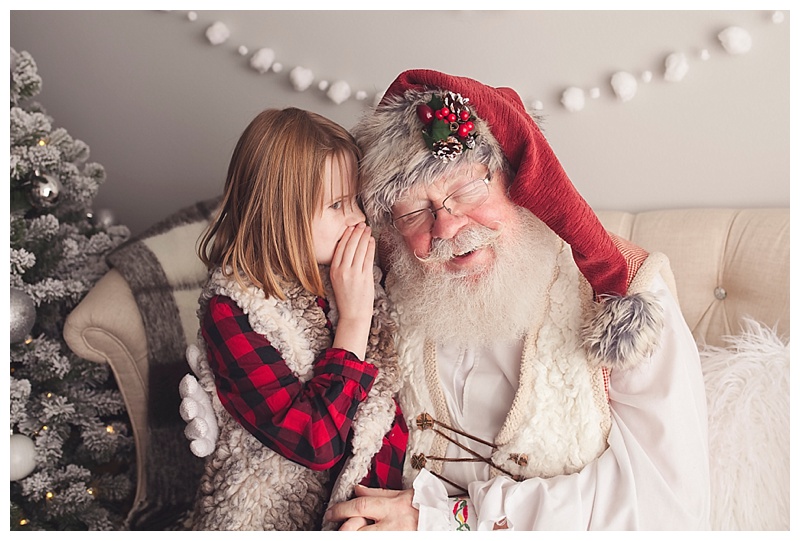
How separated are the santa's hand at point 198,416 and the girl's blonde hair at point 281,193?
0.26 m

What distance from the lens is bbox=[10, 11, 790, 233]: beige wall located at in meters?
1.88

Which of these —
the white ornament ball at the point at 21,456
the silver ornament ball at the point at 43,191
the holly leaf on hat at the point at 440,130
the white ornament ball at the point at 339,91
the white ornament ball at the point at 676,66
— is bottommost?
the white ornament ball at the point at 21,456

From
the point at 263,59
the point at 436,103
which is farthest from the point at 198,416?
the point at 263,59

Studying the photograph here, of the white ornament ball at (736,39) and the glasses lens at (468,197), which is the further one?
the white ornament ball at (736,39)

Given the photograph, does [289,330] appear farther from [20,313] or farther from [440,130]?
[20,313]

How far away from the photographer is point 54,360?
2004mm

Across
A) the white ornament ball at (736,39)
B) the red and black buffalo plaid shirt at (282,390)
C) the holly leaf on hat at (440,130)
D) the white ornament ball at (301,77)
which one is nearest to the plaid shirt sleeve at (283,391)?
the red and black buffalo plaid shirt at (282,390)

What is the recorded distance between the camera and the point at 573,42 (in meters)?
1.95

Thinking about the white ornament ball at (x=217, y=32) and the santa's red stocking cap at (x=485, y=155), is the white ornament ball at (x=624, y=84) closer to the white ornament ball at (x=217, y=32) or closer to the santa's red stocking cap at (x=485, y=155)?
the santa's red stocking cap at (x=485, y=155)

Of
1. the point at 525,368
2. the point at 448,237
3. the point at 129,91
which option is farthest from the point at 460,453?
the point at 129,91

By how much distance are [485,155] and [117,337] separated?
1209mm

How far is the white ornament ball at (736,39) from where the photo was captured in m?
1.80
